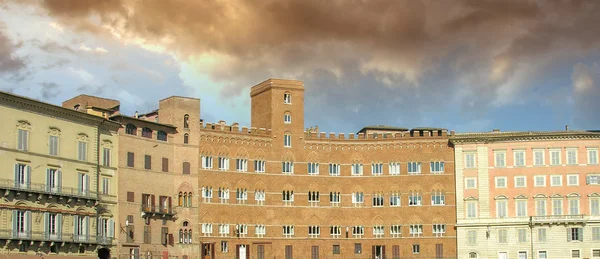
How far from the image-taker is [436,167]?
102438 mm

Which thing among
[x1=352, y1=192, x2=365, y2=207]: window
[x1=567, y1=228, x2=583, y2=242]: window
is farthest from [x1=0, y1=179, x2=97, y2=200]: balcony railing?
[x1=567, y1=228, x2=583, y2=242]: window

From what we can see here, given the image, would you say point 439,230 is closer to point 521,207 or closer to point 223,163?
point 521,207

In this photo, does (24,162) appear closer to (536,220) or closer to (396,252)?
(396,252)

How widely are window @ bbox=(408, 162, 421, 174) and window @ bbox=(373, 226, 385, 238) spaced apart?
24.4ft

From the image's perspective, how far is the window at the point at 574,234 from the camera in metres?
97.3

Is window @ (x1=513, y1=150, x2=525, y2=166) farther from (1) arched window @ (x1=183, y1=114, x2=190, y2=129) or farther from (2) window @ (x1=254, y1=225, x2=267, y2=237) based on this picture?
(1) arched window @ (x1=183, y1=114, x2=190, y2=129)

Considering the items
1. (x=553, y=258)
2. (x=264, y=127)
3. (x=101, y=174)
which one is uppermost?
(x=264, y=127)

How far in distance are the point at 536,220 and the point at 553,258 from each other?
4.57 m

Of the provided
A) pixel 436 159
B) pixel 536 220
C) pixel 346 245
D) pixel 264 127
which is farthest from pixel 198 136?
pixel 536 220

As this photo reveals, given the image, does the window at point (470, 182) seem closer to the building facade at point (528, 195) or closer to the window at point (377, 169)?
the building facade at point (528, 195)

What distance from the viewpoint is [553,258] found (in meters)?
97.1

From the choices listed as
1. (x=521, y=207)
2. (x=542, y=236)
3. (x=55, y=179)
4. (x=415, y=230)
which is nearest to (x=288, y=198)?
(x=415, y=230)

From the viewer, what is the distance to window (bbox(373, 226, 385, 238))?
102 m

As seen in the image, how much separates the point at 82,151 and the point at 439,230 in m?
41.9
